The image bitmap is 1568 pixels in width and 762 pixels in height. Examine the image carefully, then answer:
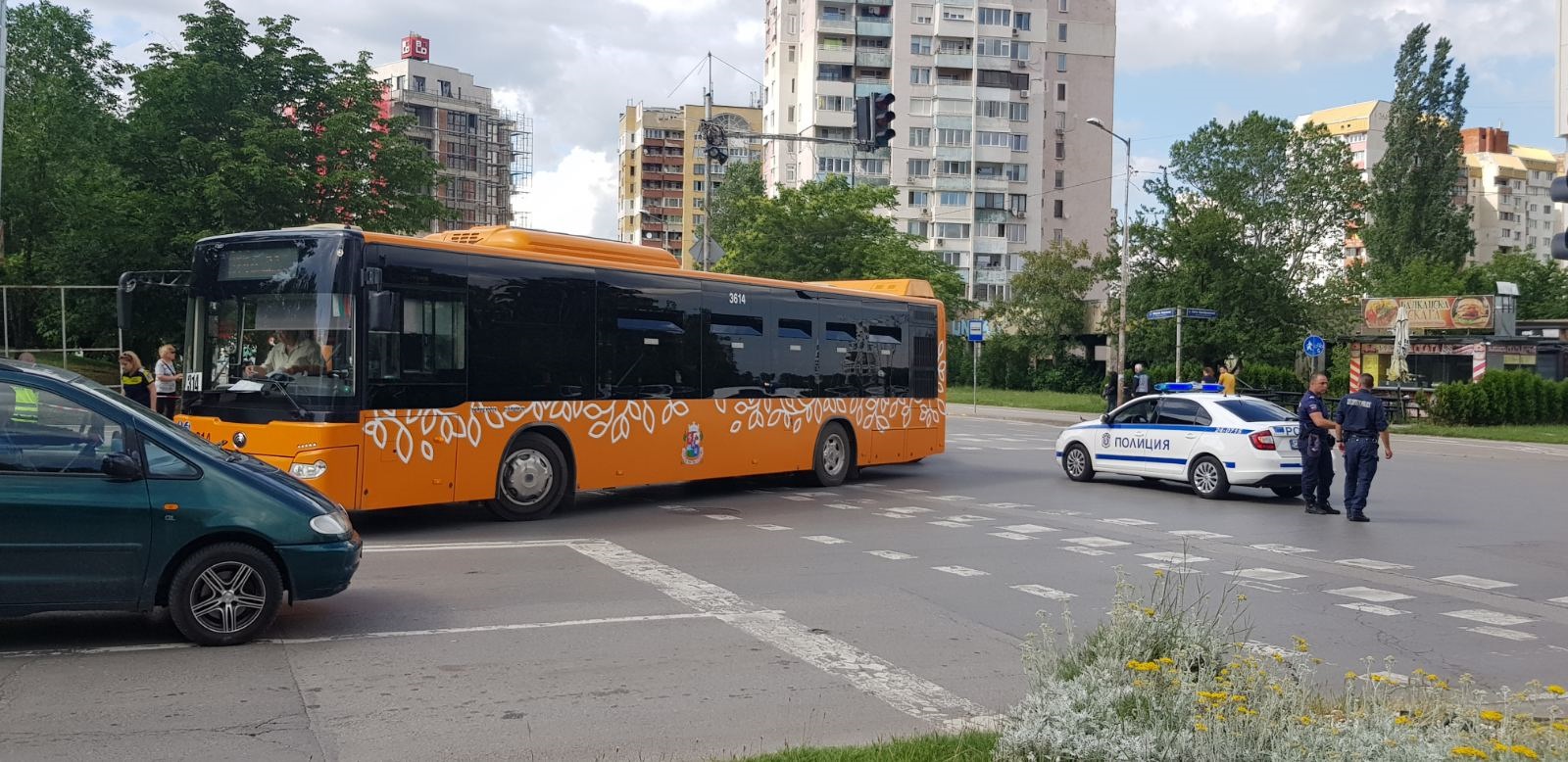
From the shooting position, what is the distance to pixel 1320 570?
37.3ft

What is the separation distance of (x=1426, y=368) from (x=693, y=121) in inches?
4504

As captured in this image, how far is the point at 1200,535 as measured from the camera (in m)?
13.7

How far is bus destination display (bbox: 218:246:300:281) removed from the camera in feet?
39.2

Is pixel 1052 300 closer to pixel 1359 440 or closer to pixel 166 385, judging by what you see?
pixel 1359 440

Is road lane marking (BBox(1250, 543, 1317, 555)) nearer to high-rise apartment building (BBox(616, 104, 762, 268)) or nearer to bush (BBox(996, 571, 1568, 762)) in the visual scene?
bush (BBox(996, 571, 1568, 762))

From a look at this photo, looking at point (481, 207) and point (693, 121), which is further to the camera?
point (693, 121)

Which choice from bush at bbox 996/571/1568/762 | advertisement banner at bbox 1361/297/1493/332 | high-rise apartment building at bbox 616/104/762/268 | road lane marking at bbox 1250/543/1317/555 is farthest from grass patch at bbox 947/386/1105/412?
high-rise apartment building at bbox 616/104/762/268

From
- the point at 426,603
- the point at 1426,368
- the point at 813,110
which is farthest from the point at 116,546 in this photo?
the point at 813,110

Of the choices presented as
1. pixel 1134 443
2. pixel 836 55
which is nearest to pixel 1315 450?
pixel 1134 443

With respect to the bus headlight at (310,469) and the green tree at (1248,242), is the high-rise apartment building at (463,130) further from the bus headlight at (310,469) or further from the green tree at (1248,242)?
the bus headlight at (310,469)

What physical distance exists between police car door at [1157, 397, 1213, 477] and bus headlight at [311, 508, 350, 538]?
13430 millimetres

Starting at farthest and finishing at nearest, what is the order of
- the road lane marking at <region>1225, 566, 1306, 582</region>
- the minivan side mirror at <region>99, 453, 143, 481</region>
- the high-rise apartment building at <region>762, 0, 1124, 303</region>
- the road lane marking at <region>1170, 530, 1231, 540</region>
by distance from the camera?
the high-rise apartment building at <region>762, 0, 1124, 303</region>, the road lane marking at <region>1170, 530, 1231, 540</region>, the road lane marking at <region>1225, 566, 1306, 582</region>, the minivan side mirror at <region>99, 453, 143, 481</region>

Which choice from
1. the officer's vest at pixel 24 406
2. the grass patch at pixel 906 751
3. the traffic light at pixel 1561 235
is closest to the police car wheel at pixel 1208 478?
the traffic light at pixel 1561 235

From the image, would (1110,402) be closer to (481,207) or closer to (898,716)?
(898,716)
